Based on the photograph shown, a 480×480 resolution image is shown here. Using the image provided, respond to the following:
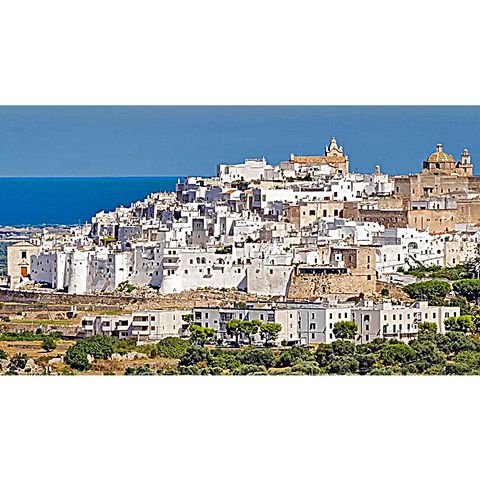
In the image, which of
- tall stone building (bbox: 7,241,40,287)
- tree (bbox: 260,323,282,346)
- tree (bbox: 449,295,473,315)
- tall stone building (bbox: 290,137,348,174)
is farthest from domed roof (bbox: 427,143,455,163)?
tree (bbox: 260,323,282,346)

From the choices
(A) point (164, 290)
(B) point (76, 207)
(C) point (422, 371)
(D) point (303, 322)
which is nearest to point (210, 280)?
(A) point (164, 290)

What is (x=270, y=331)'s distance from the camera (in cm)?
1755

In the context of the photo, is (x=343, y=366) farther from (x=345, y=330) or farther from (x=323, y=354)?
(x=345, y=330)

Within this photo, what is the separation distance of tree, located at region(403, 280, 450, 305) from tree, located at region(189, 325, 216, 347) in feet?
6.73

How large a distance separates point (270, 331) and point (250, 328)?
22 centimetres

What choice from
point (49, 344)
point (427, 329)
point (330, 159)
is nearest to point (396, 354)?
point (427, 329)

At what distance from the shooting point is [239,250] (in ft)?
66.3

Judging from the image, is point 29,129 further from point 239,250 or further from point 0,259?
point 0,259

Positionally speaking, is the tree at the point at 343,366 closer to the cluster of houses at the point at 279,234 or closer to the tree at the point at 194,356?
the tree at the point at 194,356

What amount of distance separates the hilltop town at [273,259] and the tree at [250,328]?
0.05 feet

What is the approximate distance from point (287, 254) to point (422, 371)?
410 cm

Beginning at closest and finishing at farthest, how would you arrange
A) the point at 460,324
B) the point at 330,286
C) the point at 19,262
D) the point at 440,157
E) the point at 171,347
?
1. the point at 171,347
2. the point at 460,324
3. the point at 330,286
4. the point at 19,262
5. the point at 440,157

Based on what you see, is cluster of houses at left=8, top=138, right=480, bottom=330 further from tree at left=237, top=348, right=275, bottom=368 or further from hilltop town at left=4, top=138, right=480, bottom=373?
tree at left=237, top=348, right=275, bottom=368

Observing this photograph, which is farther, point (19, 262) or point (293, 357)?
point (19, 262)
